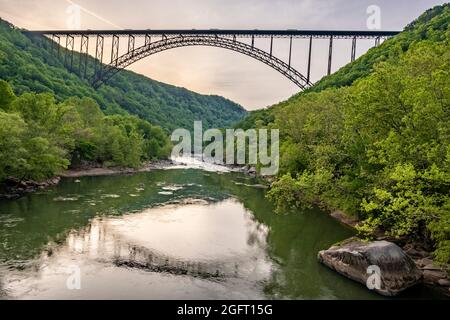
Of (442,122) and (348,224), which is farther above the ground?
(442,122)

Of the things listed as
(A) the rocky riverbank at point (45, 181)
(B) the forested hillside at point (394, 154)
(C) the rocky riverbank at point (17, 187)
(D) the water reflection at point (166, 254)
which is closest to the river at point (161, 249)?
(D) the water reflection at point (166, 254)

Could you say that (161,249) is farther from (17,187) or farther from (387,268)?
(17,187)

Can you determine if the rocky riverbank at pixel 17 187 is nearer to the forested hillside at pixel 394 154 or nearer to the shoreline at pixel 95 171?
the shoreline at pixel 95 171

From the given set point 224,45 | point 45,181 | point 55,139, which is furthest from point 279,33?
point 45,181

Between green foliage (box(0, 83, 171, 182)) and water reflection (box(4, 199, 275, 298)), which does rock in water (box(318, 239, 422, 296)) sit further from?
green foliage (box(0, 83, 171, 182))

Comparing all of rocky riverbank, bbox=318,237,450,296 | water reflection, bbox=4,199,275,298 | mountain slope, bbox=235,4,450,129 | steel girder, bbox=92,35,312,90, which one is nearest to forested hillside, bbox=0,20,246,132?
steel girder, bbox=92,35,312,90

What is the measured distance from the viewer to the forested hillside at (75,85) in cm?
6869

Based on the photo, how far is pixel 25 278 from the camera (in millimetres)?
11695

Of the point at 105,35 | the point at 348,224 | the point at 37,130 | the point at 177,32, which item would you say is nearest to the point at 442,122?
the point at 348,224

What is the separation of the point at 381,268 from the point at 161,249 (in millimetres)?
8193

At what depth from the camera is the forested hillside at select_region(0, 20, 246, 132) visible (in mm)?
68688

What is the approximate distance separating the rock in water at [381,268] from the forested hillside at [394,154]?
0.71 m

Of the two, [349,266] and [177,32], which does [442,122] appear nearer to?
[349,266]
